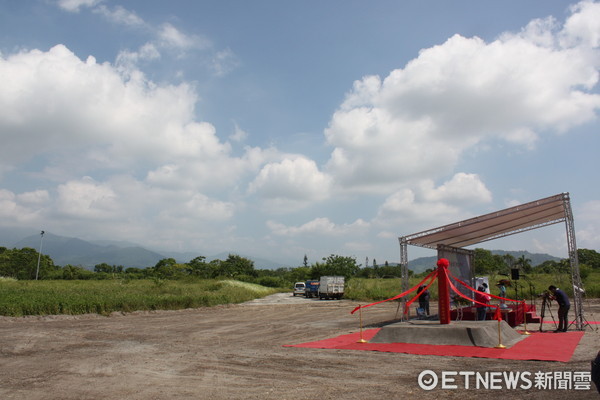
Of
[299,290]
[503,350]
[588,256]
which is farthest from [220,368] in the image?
[588,256]

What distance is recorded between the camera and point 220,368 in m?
9.59

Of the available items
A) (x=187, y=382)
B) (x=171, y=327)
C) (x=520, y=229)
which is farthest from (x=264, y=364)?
(x=520, y=229)

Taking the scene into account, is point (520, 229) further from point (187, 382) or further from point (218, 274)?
point (218, 274)

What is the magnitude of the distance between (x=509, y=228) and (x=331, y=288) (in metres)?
24.8

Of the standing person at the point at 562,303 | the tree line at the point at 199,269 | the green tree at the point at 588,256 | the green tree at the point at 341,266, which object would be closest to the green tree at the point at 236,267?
the tree line at the point at 199,269

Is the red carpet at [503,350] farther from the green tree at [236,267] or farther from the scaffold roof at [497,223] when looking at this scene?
the green tree at [236,267]

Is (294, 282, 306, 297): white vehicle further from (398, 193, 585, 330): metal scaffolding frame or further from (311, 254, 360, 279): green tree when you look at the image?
(398, 193, 585, 330): metal scaffolding frame

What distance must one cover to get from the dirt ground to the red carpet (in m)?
0.42

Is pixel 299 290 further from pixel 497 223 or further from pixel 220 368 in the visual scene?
pixel 220 368

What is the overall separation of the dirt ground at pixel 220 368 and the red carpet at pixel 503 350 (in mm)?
423

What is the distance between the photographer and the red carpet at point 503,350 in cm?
1026

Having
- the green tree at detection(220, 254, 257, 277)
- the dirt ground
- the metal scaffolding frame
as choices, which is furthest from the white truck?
the green tree at detection(220, 254, 257, 277)

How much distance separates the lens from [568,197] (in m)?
15.2

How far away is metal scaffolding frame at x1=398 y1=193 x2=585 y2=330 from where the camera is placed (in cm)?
1526
